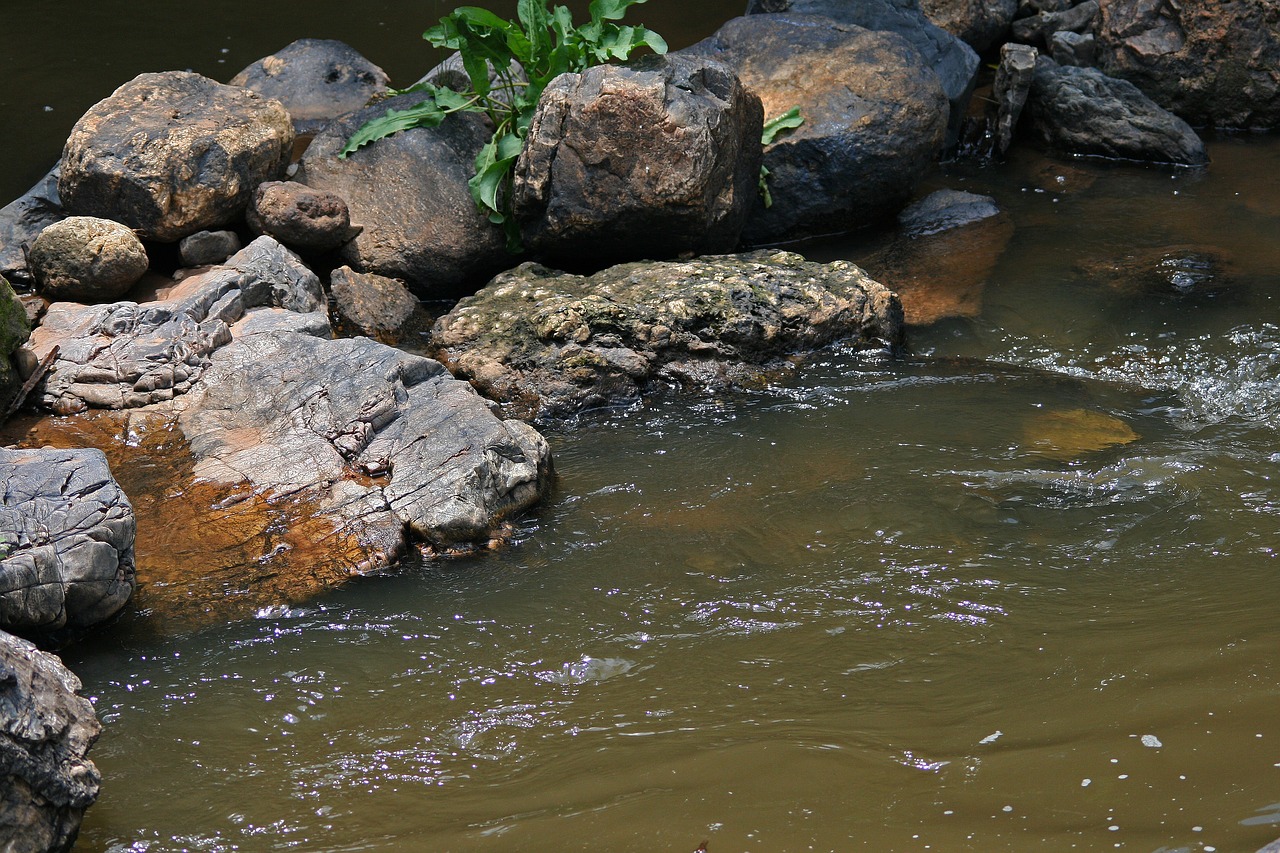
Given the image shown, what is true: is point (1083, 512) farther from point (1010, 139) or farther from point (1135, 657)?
point (1010, 139)

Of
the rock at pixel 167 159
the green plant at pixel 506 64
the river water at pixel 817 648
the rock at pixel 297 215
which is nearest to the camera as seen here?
the river water at pixel 817 648

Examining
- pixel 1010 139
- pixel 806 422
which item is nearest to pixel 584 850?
pixel 806 422

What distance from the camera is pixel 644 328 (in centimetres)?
622

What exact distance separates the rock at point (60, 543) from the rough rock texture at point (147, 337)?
1306 mm

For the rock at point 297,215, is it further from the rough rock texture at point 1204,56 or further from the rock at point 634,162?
the rough rock texture at point 1204,56

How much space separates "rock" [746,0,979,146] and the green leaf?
5.64 ft

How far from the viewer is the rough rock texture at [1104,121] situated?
907 centimetres

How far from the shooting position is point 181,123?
269 inches

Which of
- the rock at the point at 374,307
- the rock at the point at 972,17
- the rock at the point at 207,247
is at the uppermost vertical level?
the rock at the point at 972,17

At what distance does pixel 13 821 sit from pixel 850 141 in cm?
653

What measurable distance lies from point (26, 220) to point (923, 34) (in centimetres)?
689

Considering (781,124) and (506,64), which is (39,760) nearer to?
(506,64)

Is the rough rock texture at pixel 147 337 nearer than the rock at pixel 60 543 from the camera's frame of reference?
No

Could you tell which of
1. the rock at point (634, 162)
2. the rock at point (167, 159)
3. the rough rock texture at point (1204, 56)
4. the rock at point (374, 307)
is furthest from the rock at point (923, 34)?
the rock at point (167, 159)
